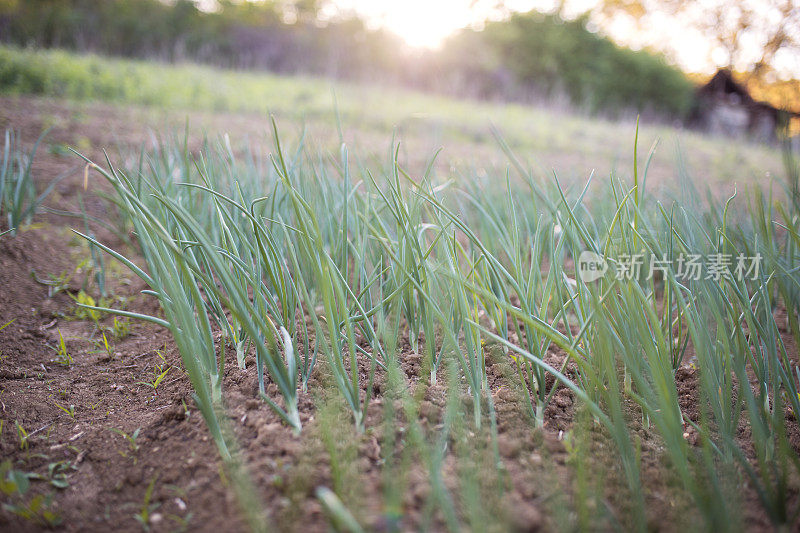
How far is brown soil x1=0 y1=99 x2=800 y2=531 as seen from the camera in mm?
687

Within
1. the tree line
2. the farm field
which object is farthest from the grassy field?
the tree line

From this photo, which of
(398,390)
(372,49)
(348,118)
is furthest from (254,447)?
(372,49)

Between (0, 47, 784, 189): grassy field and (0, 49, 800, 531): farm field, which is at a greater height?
(0, 47, 784, 189): grassy field

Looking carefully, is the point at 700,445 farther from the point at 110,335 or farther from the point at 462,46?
the point at 462,46

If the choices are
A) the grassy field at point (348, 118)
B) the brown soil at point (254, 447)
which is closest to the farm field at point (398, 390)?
the brown soil at point (254, 447)

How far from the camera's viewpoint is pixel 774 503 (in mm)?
648

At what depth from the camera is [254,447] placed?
0.82 meters

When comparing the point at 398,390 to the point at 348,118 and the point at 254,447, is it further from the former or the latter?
the point at 348,118

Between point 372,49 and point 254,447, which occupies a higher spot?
point 372,49

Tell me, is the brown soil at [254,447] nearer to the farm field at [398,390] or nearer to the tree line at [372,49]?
the farm field at [398,390]

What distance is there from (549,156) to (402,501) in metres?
5.49

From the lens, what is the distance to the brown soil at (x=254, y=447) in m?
0.69

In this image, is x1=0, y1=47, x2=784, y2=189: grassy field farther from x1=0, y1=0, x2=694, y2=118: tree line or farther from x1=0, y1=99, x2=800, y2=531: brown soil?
x1=0, y1=0, x2=694, y2=118: tree line

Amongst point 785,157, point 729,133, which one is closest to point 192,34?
point 785,157
